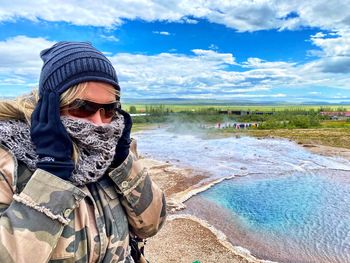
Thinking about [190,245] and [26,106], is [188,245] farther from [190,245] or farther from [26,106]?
[26,106]

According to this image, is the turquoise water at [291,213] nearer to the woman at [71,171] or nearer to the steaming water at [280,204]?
the steaming water at [280,204]

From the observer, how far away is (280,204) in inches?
478

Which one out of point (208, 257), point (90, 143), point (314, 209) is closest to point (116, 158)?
point (90, 143)

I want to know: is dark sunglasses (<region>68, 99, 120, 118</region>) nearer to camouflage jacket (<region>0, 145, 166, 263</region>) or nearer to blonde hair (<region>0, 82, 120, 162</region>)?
blonde hair (<region>0, 82, 120, 162</region>)

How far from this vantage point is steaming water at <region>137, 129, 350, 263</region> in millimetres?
8688

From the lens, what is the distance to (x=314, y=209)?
11547mm

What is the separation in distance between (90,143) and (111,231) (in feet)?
1.43

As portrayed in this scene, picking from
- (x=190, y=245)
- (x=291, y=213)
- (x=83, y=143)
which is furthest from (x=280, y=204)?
(x=83, y=143)

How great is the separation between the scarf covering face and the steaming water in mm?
7576

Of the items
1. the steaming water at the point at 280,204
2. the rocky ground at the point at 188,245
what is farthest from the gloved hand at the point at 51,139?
the steaming water at the point at 280,204

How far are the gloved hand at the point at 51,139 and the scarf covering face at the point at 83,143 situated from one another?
6cm

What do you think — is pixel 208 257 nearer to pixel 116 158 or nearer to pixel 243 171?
pixel 116 158

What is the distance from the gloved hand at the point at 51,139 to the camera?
1.32 metres

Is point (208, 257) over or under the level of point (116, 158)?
under
